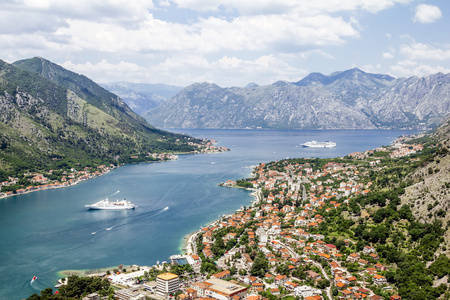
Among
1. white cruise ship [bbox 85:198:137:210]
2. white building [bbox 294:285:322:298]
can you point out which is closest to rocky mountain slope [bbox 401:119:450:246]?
white building [bbox 294:285:322:298]

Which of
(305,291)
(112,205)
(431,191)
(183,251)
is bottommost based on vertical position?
(183,251)

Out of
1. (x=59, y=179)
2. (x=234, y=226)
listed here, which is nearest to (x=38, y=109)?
(x=59, y=179)

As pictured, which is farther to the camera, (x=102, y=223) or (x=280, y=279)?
(x=102, y=223)

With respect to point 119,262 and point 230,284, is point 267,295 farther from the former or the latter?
point 119,262

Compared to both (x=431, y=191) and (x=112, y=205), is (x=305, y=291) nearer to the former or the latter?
(x=431, y=191)

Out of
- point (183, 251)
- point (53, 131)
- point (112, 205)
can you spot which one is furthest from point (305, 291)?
point (53, 131)

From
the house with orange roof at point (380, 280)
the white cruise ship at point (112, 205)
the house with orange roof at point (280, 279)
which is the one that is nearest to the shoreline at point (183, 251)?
the house with orange roof at point (280, 279)
